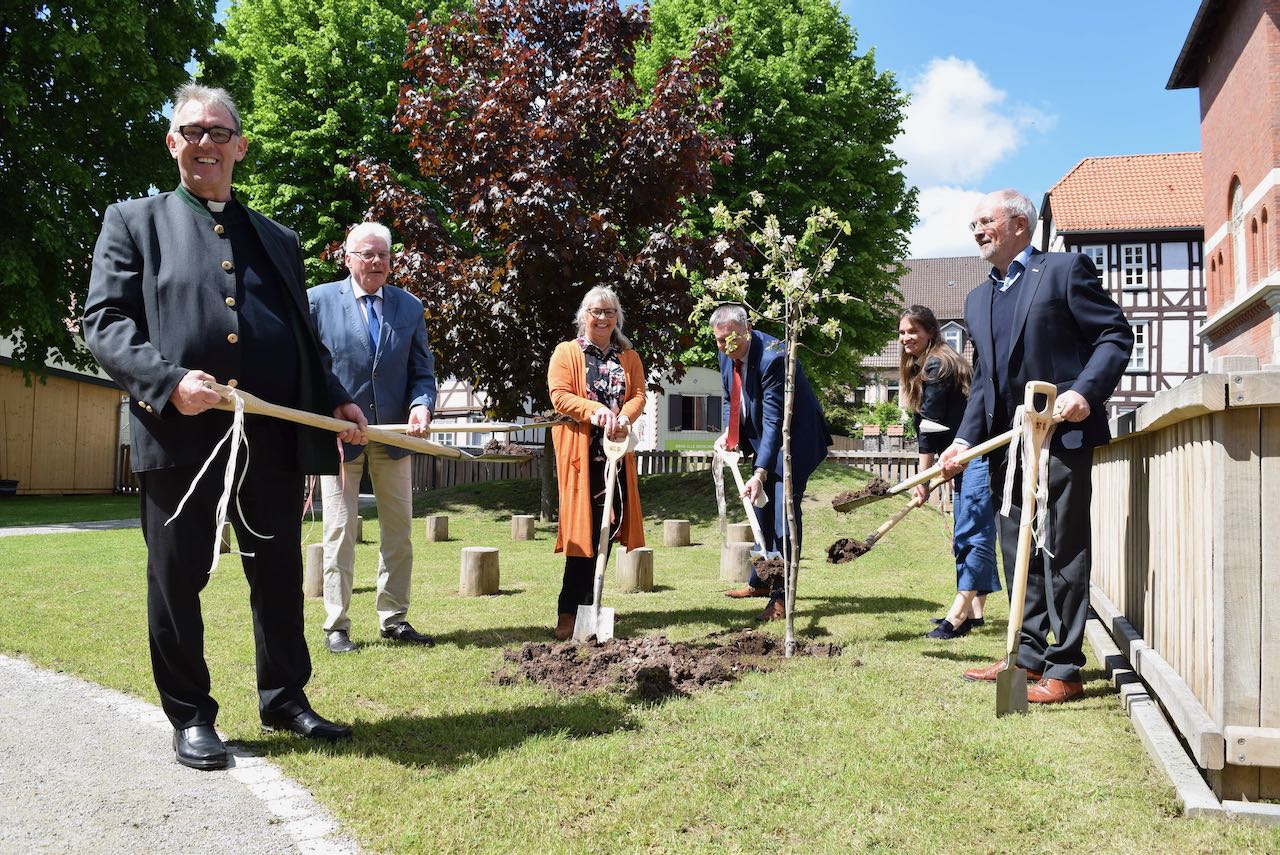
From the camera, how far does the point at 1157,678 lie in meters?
3.66

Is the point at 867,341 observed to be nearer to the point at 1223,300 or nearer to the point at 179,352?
the point at 1223,300

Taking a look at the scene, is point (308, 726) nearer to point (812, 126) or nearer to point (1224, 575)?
point (1224, 575)

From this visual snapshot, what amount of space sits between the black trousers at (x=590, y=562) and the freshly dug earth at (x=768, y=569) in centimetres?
123

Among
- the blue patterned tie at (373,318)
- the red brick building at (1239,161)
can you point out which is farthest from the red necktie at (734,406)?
the red brick building at (1239,161)

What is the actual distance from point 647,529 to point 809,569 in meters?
4.72

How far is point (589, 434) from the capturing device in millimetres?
5602

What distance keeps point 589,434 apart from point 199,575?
2504mm

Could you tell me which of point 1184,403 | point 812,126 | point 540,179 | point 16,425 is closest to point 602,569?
point 1184,403

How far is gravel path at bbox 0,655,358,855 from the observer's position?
280cm

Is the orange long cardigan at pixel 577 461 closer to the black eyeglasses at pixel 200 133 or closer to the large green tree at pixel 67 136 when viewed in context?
the black eyeglasses at pixel 200 133

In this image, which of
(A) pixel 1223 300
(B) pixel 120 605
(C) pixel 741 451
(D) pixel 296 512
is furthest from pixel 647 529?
(A) pixel 1223 300

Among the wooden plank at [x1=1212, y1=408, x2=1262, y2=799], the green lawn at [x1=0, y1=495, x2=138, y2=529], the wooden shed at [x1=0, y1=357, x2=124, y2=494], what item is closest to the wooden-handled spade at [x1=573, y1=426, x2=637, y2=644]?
the wooden plank at [x1=1212, y1=408, x2=1262, y2=799]

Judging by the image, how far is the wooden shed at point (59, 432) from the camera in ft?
71.6

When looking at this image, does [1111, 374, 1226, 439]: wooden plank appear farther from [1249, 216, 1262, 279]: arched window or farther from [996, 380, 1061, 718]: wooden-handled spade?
[1249, 216, 1262, 279]: arched window
